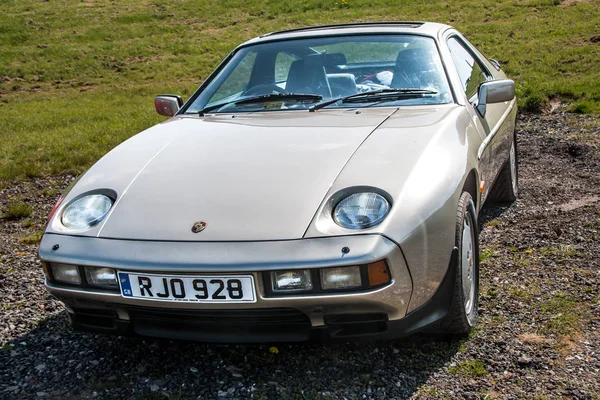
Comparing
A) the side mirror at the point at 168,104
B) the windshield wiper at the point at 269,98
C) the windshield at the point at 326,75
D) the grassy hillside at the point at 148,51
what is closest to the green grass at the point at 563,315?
the windshield at the point at 326,75

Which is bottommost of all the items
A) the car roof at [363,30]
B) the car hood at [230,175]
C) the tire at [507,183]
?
the tire at [507,183]

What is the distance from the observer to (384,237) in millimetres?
2414

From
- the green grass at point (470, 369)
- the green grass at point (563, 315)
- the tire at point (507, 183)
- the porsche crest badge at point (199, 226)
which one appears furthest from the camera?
the tire at point (507, 183)

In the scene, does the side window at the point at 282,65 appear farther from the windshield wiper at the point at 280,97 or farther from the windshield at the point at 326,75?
the windshield wiper at the point at 280,97

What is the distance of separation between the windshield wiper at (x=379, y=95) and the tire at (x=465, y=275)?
70 centimetres

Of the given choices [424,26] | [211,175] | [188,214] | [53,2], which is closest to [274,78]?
[424,26]

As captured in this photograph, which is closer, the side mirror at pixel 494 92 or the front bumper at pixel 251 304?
the front bumper at pixel 251 304

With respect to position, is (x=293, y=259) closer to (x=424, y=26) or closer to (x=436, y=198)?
(x=436, y=198)

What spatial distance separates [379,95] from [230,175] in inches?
42.4

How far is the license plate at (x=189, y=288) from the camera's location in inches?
95.4

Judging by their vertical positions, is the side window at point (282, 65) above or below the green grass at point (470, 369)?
above

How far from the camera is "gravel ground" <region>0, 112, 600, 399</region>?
2631 millimetres

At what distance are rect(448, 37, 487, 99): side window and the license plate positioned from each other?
1931mm

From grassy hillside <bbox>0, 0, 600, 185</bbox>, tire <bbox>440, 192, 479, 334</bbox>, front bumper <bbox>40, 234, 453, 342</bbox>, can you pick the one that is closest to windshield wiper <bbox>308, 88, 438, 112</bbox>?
tire <bbox>440, 192, 479, 334</bbox>
